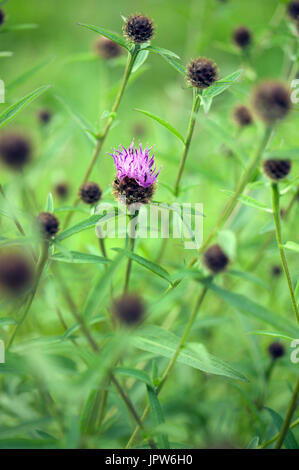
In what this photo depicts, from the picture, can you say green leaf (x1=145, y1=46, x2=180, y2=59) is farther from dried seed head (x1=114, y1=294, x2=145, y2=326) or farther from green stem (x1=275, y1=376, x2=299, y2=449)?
green stem (x1=275, y1=376, x2=299, y2=449)

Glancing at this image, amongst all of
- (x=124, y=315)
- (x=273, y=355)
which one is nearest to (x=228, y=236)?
(x=124, y=315)

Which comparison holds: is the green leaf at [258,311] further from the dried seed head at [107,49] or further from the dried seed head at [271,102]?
the dried seed head at [107,49]

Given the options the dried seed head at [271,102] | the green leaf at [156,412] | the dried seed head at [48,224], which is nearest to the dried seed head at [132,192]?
the dried seed head at [48,224]

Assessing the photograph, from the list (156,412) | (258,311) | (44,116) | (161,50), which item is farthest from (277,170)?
(44,116)

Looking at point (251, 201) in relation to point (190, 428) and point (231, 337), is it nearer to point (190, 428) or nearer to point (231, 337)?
point (190, 428)

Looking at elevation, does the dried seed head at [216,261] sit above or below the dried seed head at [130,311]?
above
